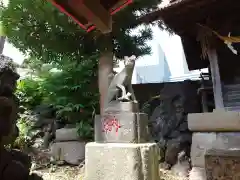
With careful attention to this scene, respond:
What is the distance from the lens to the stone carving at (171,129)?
6.74 m

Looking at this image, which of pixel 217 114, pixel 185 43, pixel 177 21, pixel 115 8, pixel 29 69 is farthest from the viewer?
pixel 29 69

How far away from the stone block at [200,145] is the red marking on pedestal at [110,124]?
7.73 feet

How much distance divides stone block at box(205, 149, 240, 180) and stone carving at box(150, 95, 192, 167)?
4315mm

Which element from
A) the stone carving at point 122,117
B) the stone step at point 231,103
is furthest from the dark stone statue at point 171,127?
the stone carving at point 122,117

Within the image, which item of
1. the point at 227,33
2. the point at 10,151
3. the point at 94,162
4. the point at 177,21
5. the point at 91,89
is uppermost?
the point at 177,21

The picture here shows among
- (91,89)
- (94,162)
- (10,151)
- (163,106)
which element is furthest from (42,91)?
(10,151)

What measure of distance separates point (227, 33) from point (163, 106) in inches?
125

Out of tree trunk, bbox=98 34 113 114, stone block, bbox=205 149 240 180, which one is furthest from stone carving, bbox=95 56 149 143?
tree trunk, bbox=98 34 113 114

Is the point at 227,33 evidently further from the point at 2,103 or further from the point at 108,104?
the point at 2,103

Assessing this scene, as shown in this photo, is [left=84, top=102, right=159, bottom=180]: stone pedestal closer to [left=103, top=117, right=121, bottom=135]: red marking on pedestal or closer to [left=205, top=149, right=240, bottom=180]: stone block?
[left=103, top=117, right=121, bottom=135]: red marking on pedestal

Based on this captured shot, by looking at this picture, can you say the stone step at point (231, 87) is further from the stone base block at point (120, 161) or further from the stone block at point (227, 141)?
the stone base block at point (120, 161)

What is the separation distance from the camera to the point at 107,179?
3.92 m

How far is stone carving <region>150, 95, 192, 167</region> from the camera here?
6.74m

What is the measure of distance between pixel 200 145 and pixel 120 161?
2.42 meters
